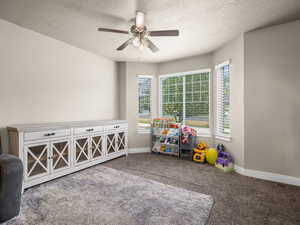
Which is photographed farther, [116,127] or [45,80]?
[116,127]

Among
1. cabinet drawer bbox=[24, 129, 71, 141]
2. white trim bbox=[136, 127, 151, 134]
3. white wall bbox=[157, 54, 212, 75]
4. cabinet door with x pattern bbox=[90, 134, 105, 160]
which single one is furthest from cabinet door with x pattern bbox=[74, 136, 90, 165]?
white wall bbox=[157, 54, 212, 75]

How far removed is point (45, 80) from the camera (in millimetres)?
2910

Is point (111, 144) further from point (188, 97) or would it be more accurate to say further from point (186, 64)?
point (186, 64)

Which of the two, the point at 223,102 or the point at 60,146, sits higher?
the point at 223,102

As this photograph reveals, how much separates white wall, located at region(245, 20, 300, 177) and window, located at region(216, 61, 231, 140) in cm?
59

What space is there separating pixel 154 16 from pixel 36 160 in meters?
2.69

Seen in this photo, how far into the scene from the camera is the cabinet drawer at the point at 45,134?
2255 mm

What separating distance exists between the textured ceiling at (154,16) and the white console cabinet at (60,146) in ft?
5.25

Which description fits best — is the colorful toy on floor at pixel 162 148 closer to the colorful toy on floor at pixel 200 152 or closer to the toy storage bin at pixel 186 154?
the toy storage bin at pixel 186 154

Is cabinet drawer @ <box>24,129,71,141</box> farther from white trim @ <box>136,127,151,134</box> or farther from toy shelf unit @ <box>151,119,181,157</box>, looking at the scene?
toy shelf unit @ <box>151,119,181,157</box>

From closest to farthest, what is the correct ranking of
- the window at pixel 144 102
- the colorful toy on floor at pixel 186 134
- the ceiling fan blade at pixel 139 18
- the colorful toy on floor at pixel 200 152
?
the ceiling fan blade at pixel 139 18, the colorful toy on floor at pixel 200 152, the colorful toy on floor at pixel 186 134, the window at pixel 144 102

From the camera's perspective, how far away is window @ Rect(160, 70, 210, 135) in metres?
3.99

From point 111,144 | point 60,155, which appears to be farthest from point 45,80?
point 111,144

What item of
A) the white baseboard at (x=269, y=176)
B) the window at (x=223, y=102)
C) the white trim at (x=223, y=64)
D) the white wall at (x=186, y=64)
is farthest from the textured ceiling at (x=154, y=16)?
the white baseboard at (x=269, y=176)
